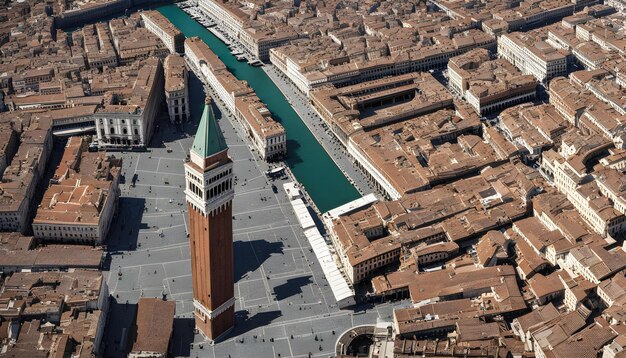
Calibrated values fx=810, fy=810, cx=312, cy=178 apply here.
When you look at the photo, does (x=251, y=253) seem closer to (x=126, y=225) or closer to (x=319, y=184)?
(x=126, y=225)

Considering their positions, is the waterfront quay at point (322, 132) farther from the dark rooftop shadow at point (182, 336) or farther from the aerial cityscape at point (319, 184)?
the dark rooftop shadow at point (182, 336)

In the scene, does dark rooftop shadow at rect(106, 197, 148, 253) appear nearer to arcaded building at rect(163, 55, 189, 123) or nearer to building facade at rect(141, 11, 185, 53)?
arcaded building at rect(163, 55, 189, 123)

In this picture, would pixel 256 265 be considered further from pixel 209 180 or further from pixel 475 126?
pixel 475 126

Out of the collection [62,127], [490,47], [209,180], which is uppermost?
[209,180]

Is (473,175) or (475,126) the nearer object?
(473,175)

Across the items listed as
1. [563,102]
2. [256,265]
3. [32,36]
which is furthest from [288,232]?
[32,36]

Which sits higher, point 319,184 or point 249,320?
point 249,320

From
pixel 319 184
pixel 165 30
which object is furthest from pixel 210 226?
pixel 165 30

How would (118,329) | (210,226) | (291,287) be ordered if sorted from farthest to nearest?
(291,287)
(118,329)
(210,226)
